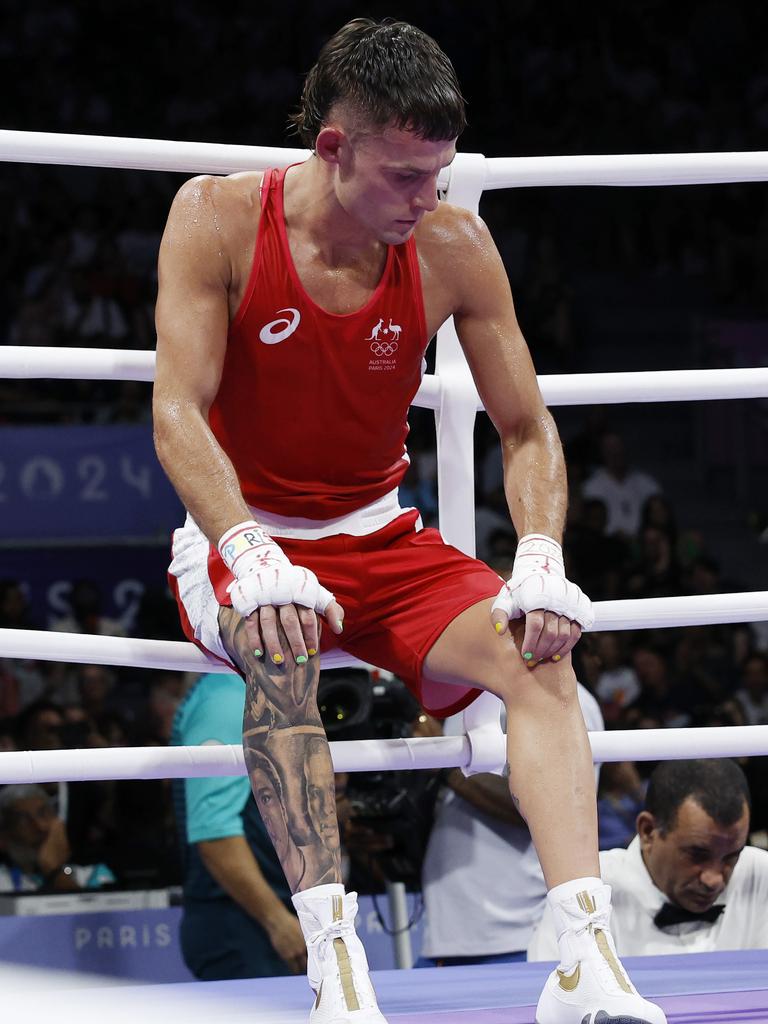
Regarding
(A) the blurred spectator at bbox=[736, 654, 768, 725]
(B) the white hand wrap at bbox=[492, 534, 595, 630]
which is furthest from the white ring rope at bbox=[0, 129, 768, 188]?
(A) the blurred spectator at bbox=[736, 654, 768, 725]

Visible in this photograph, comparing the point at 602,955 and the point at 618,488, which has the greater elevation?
the point at 618,488

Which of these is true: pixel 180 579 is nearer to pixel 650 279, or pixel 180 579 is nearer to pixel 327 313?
pixel 327 313

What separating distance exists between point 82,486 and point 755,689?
10.6 ft

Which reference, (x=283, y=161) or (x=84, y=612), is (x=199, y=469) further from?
(x=84, y=612)

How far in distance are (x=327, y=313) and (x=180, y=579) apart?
420 mm

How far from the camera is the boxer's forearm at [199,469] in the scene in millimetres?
1722

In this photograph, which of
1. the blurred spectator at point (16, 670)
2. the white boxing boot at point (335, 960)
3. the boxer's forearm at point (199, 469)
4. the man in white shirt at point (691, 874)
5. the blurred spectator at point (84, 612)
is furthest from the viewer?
the blurred spectator at point (84, 612)

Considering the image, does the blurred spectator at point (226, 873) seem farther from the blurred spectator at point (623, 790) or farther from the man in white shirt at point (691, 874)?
the blurred spectator at point (623, 790)

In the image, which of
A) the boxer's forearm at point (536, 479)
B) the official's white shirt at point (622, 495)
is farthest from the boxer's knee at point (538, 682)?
the official's white shirt at point (622, 495)

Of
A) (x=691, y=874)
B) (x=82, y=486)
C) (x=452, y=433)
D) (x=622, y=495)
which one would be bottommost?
(x=691, y=874)

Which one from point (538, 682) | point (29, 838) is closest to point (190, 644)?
point (538, 682)

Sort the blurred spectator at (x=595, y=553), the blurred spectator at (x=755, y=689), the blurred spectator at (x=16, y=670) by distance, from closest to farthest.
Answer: the blurred spectator at (x=16, y=670) → the blurred spectator at (x=755, y=689) → the blurred spectator at (x=595, y=553)

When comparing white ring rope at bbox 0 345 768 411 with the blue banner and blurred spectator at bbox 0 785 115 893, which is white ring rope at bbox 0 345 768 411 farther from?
the blue banner

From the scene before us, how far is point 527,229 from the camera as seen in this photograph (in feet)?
31.4
